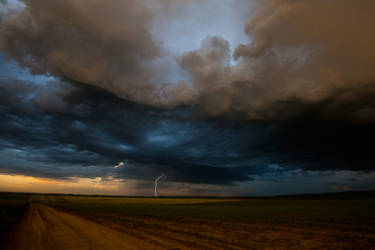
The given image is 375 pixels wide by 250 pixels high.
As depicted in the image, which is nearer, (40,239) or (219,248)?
(219,248)

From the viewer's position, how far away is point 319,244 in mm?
16500

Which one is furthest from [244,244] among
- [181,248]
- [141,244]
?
[141,244]

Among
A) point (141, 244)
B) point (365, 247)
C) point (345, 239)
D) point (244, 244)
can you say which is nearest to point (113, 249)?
point (141, 244)

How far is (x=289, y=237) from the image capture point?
62.8 feet

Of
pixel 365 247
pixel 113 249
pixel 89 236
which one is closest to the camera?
pixel 113 249

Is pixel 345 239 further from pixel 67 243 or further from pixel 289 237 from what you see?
pixel 67 243

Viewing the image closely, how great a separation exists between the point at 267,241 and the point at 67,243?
14.6m

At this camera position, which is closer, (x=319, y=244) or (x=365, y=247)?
(x=365, y=247)

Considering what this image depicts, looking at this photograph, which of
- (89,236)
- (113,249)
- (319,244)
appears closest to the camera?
(113,249)

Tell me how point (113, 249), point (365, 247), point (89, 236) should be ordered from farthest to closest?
point (89, 236), point (365, 247), point (113, 249)

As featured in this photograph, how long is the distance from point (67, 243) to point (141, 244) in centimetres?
511

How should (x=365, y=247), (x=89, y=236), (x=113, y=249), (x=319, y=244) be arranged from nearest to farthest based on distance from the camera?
(x=113, y=249) < (x=365, y=247) < (x=319, y=244) < (x=89, y=236)

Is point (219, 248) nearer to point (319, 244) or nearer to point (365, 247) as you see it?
point (319, 244)

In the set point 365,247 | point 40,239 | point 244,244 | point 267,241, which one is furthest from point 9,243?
point 365,247
